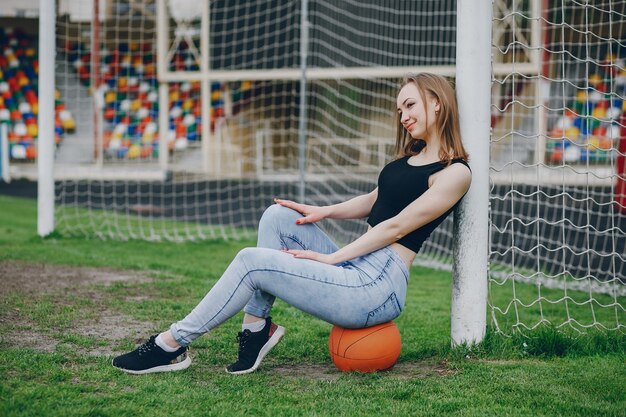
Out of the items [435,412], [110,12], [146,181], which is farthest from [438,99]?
[110,12]

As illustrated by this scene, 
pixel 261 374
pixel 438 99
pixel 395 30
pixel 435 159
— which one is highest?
pixel 395 30

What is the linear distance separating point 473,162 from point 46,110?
18.3 feet

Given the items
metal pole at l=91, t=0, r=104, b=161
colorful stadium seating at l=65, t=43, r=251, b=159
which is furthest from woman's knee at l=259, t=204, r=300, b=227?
colorful stadium seating at l=65, t=43, r=251, b=159

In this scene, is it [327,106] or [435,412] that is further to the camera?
[327,106]

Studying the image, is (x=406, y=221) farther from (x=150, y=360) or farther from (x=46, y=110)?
(x=46, y=110)

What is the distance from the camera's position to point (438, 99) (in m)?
3.59

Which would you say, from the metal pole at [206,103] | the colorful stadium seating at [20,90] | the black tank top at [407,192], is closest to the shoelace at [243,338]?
the black tank top at [407,192]

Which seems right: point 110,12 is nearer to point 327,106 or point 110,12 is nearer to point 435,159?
point 327,106

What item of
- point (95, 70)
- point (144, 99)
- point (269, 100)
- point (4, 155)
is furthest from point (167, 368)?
point (144, 99)

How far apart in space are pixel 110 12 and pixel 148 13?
3.41ft

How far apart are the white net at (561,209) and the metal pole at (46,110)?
4.51 m

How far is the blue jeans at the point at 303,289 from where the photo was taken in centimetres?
335

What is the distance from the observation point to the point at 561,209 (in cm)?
1281

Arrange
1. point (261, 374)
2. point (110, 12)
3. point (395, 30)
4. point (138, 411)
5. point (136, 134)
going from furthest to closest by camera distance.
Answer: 1. point (136, 134)
2. point (110, 12)
3. point (395, 30)
4. point (261, 374)
5. point (138, 411)
